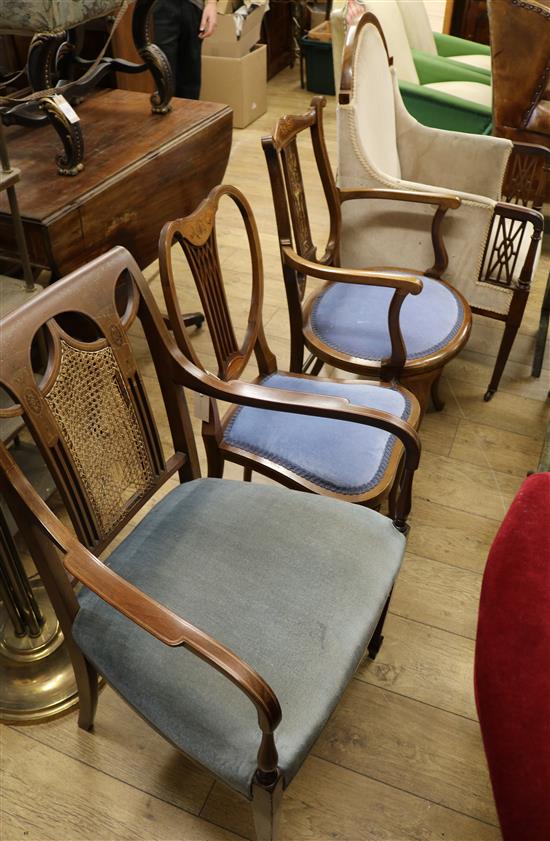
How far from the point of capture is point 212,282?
1.51 m

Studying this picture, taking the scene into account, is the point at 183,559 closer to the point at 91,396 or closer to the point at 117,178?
the point at 91,396

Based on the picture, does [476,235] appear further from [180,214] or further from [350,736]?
[350,736]

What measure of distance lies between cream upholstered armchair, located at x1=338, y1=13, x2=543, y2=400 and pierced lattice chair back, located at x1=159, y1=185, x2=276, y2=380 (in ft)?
2.17

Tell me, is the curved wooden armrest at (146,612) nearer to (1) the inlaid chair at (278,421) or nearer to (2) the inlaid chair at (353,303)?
(1) the inlaid chair at (278,421)

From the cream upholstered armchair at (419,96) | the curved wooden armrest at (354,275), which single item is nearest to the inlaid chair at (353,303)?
the curved wooden armrest at (354,275)

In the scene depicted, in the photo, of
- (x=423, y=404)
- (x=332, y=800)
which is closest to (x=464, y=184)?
(x=423, y=404)

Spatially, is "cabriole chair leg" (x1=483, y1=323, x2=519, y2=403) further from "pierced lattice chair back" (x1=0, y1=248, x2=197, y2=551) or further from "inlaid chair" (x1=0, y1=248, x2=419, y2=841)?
"pierced lattice chair back" (x1=0, y1=248, x2=197, y2=551)

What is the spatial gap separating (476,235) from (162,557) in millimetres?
1393

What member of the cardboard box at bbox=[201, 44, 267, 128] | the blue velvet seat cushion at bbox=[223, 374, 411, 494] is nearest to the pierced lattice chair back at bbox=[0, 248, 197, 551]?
the blue velvet seat cushion at bbox=[223, 374, 411, 494]

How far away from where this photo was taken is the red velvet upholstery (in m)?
0.83

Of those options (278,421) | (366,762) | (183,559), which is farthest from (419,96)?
(366,762)

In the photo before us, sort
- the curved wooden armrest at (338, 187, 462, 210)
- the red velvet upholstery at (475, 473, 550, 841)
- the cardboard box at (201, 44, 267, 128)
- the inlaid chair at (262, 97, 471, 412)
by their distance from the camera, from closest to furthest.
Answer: the red velvet upholstery at (475, 473, 550, 841)
the inlaid chair at (262, 97, 471, 412)
the curved wooden armrest at (338, 187, 462, 210)
the cardboard box at (201, 44, 267, 128)

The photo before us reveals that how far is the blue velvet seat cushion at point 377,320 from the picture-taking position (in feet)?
5.83

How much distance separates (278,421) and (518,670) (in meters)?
0.74
